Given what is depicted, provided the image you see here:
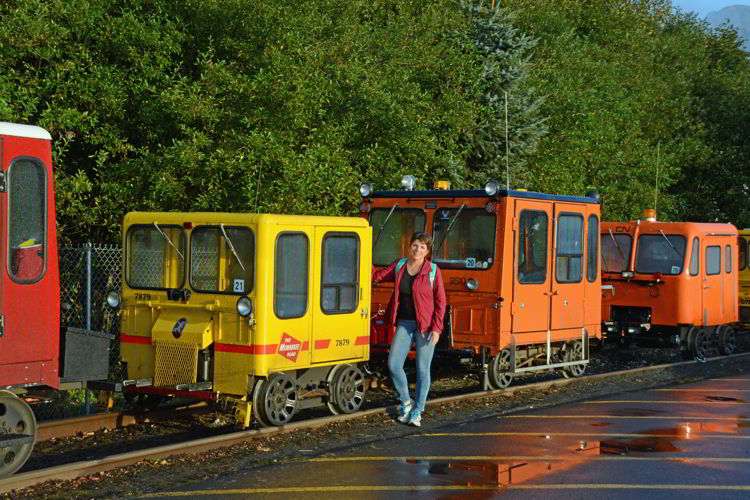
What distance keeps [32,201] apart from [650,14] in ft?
179

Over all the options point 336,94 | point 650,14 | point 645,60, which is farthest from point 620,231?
point 650,14

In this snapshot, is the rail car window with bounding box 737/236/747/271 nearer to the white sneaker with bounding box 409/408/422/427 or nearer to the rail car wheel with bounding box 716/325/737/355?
the rail car wheel with bounding box 716/325/737/355

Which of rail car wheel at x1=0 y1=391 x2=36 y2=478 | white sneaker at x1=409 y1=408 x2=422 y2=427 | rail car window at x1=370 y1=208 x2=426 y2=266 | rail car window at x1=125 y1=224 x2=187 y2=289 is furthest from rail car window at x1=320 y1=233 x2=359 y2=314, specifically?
rail car wheel at x1=0 y1=391 x2=36 y2=478

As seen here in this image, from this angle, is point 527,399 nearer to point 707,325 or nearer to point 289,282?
point 289,282

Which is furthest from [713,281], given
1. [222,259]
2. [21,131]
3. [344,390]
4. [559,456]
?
[21,131]

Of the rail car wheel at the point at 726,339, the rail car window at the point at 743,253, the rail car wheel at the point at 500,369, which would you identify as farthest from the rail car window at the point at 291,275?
the rail car window at the point at 743,253

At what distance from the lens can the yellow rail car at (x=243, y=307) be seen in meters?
10.2

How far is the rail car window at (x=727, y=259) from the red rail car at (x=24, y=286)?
15.4 m

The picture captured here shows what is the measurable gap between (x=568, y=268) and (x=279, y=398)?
5854 millimetres

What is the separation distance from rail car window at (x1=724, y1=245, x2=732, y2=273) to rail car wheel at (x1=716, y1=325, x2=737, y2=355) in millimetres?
1139

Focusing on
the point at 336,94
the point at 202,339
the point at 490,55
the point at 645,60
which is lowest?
the point at 202,339

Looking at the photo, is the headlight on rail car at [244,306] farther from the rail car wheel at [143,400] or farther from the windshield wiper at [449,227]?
the windshield wiper at [449,227]

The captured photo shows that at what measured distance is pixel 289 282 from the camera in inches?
415

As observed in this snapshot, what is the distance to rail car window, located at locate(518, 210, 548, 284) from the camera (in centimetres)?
1370
